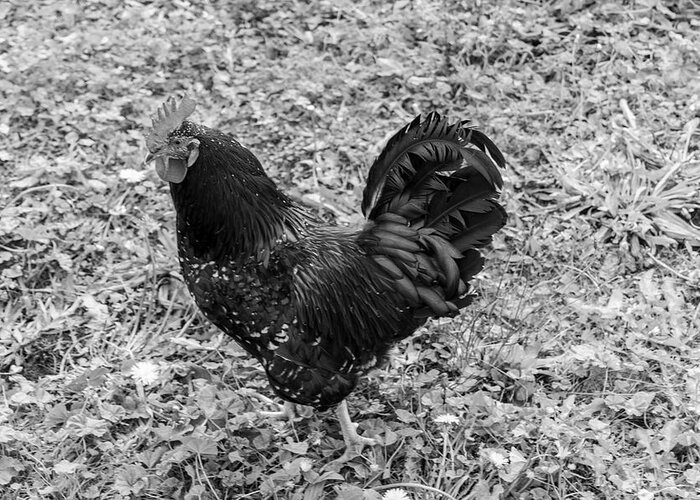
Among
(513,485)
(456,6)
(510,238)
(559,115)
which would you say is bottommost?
(513,485)

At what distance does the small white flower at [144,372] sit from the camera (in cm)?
378

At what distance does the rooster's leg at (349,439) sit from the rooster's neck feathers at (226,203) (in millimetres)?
887

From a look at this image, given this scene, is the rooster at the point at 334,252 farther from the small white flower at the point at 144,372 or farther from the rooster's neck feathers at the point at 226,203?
the small white flower at the point at 144,372

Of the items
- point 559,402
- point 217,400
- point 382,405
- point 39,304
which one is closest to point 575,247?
point 559,402

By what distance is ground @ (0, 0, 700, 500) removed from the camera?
144 inches

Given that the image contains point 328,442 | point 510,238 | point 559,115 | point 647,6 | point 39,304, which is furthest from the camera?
point 647,6

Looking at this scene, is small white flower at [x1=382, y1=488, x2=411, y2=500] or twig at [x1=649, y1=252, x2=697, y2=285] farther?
twig at [x1=649, y1=252, x2=697, y2=285]

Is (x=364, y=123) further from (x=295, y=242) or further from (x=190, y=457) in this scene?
(x=190, y=457)

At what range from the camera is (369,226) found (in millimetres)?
3490

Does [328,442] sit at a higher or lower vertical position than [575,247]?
lower

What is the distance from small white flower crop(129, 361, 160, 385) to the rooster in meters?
0.55

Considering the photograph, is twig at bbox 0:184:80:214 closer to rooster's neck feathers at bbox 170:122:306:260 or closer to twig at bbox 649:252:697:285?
rooster's neck feathers at bbox 170:122:306:260

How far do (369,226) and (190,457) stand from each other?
140 cm

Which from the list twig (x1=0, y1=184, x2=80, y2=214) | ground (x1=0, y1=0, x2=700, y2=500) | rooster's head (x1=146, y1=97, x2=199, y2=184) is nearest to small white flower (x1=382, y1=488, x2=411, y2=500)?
ground (x1=0, y1=0, x2=700, y2=500)
